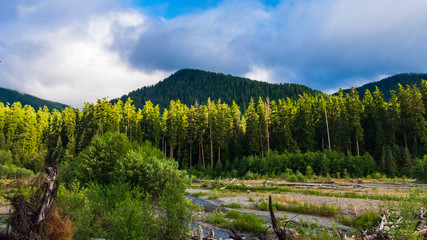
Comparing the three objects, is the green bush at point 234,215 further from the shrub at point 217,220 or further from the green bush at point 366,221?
the green bush at point 366,221

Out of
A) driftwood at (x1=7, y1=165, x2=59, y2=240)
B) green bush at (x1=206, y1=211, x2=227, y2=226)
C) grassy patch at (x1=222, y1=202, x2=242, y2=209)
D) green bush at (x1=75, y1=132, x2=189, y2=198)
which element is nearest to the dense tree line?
grassy patch at (x1=222, y1=202, x2=242, y2=209)

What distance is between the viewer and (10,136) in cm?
6619

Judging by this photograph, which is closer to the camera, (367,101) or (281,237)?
(281,237)

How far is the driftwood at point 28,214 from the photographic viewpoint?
5.08 meters

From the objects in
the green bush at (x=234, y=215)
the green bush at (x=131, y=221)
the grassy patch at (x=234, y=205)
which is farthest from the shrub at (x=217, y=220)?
the green bush at (x=131, y=221)

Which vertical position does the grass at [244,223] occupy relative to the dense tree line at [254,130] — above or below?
below

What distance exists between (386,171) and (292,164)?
15008mm

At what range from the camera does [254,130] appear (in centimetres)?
5575

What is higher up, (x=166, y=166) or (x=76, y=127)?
(x=76, y=127)

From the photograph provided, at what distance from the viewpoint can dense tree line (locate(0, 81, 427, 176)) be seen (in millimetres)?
45938

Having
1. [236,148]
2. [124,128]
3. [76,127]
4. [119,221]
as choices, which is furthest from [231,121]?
[119,221]

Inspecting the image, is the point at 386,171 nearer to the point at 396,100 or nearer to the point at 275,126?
the point at 396,100

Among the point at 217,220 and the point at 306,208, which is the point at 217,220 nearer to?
the point at 217,220

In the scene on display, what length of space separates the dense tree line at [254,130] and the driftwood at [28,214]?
4765 cm
